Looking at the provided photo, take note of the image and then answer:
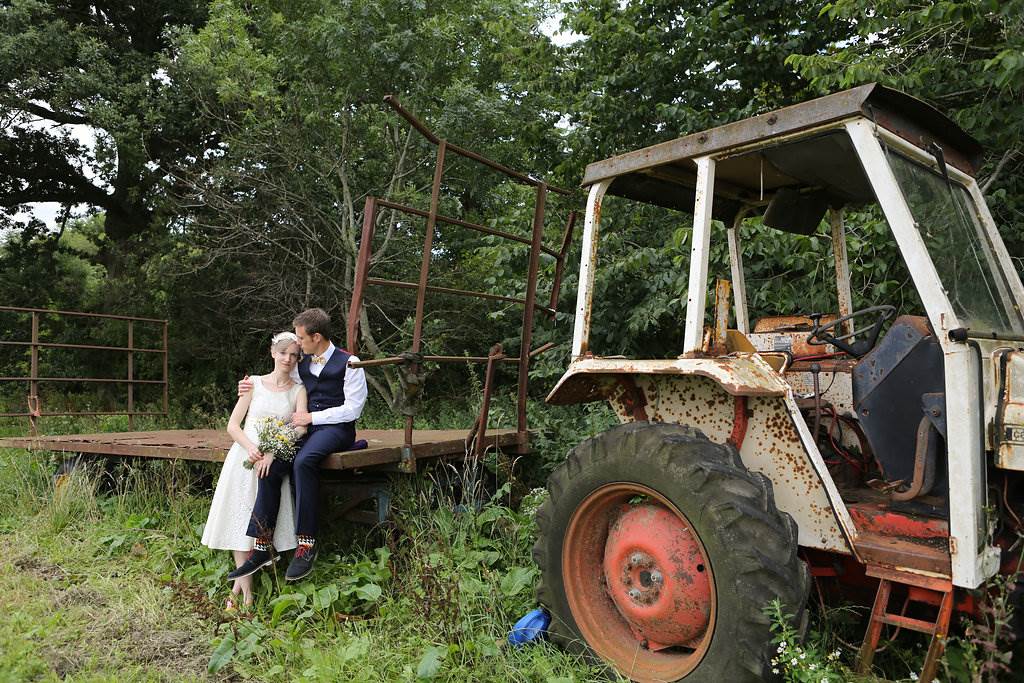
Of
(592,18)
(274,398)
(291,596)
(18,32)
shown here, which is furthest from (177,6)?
(291,596)

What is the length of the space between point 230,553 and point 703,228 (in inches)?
125

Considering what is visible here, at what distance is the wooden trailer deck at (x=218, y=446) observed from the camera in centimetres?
386

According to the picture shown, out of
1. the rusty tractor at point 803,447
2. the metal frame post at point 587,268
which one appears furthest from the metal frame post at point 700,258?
the metal frame post at point 587,268

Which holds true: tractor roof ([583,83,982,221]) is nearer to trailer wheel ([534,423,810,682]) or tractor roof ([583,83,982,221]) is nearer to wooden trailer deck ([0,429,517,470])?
trailer wheel ([534,423,810,682])

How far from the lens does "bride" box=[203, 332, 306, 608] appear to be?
3.84 m

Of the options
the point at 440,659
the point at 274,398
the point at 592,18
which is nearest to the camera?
the point at 440,659

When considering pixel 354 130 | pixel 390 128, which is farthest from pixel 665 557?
pixel 354 130

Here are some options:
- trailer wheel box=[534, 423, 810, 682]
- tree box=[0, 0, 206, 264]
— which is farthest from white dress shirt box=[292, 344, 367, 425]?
tree box=[0, 0, 206, 264]

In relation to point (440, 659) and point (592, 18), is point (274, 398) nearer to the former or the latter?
point (440, 659)

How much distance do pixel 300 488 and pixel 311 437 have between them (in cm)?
29

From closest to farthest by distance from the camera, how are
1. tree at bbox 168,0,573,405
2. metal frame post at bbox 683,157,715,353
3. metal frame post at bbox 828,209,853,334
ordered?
metal frame post at bbox 683,157,715,353, metal frame post at bbox 828,209,853,334, tree at bbox 168,0,573,405

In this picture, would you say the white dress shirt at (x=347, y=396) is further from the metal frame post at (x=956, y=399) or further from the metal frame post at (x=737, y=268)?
the metal frame post at (x=956, y=399)

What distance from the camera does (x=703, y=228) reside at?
284 centimetres

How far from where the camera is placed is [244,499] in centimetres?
392
